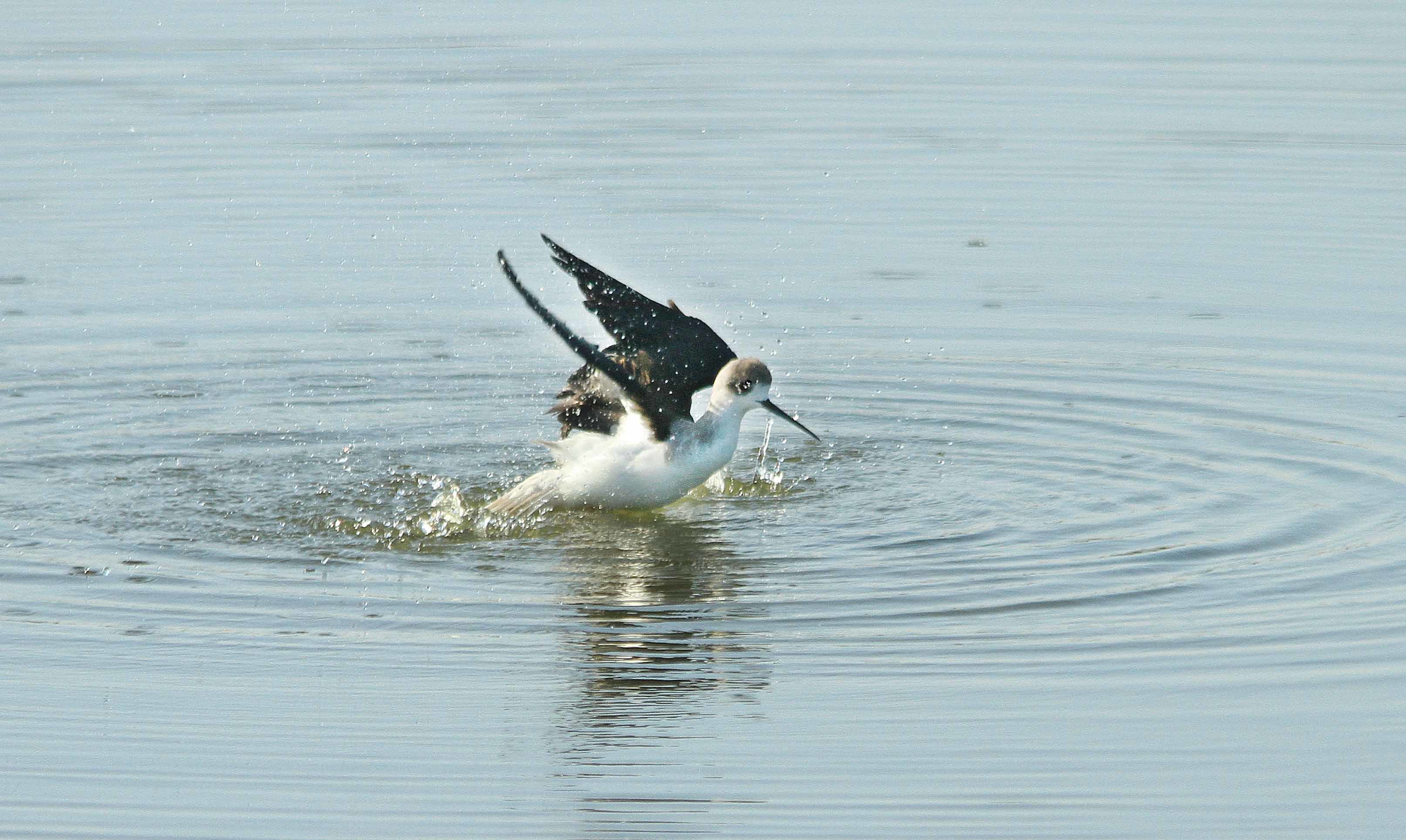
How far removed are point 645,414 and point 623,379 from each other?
10.9 inches

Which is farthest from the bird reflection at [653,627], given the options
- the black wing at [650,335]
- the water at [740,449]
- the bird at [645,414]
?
the black wing at [650,335]

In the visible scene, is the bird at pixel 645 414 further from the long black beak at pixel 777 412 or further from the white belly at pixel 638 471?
the long black beak at pixel 777 412

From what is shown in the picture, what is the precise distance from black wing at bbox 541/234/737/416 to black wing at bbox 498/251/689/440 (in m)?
0.04

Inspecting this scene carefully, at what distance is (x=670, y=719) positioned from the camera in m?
7.03

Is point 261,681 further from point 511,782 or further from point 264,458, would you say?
point 264,458

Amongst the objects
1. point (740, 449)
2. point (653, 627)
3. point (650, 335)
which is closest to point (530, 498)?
point (650, 335)

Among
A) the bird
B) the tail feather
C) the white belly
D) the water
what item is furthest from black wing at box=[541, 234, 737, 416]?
the water

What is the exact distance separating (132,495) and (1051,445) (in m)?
4.46

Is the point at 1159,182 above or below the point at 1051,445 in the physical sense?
above

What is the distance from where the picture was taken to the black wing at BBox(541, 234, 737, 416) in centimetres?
997

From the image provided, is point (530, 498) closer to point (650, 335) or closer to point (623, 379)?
point (623, 379)

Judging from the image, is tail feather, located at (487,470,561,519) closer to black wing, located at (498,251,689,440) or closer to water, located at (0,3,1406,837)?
water, located at (0,3,1406,837)

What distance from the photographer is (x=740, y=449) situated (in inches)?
448

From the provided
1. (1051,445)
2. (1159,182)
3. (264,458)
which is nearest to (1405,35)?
(1159,182)
